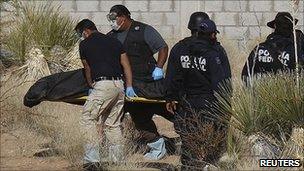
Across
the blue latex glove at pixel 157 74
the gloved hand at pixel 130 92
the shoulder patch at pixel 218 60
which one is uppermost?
the shoulder patch at pixel 218 60

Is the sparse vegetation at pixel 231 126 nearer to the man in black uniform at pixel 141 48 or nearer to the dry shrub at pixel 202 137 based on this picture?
the dry shrub at pixel 202 137

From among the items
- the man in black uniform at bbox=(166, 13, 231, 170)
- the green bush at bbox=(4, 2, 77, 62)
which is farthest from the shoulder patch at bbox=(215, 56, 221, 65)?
the green bush at bbox=(4, 2, 77, 62)

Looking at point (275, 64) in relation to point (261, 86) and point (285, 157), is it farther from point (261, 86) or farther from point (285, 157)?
point (285, 157)

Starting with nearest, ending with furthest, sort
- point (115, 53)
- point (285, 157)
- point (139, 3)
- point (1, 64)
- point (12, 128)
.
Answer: point (285, 157)
point (115, 53)
point (12, 128)
point (1, 64)
point (139, 3)

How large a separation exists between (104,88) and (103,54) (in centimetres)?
33

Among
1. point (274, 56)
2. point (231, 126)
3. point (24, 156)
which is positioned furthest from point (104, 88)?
point (274, 56)

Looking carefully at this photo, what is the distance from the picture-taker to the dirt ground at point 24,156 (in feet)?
26.7

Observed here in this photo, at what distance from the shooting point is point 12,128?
31.4ft

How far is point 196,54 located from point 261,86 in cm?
73

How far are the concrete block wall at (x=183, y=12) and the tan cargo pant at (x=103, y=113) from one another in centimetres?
699

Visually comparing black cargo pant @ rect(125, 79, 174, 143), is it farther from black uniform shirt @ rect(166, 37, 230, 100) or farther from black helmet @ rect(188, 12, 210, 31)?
black helmet @ rect(188, 12, 210, 31)

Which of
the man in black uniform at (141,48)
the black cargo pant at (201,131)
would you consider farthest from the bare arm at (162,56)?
the black cargo pant at (201,131)

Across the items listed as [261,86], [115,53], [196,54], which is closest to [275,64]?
[261,86]

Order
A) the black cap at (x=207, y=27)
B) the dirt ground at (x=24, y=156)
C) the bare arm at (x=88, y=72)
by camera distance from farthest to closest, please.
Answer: the dirt ground at (x=24, y=156)
the bare arm at (x=88, y=72)
the black cap at (x=207, y=27)
